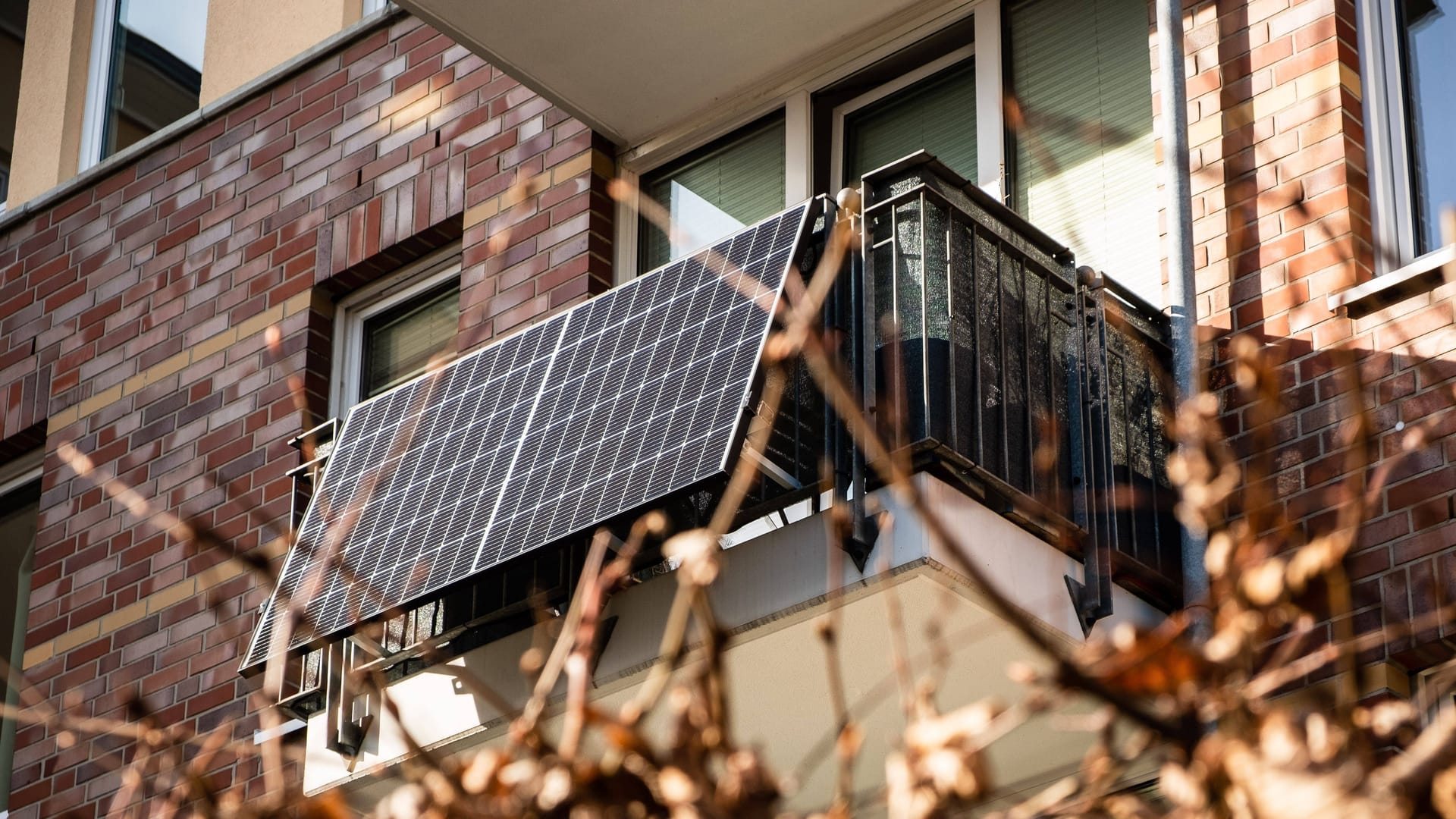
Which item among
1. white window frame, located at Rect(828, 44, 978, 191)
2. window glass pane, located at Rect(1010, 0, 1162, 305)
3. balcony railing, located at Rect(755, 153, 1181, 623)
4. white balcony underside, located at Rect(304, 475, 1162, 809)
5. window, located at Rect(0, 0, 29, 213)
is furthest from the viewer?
window, located at Rect(0, 0, 29, 213)

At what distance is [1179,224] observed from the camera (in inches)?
233

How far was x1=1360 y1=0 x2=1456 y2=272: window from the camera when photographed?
593 centimetres

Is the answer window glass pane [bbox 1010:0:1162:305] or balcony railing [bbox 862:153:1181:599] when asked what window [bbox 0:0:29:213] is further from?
balcony railing [bbox 862:153:1181:599]

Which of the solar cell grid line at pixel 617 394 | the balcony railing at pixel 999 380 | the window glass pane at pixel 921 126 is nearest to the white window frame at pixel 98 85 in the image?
the window glass pane at pixel 921 126

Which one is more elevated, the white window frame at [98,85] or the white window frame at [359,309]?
the white window frame at [98,85]

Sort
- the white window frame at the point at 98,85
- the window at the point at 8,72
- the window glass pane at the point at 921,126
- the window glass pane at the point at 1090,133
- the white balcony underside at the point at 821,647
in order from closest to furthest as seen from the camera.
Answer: the white balcony underside at the point at 821,647 → the window glass pane at the point at 1090,133 → the window glass pane at the point at 921,126 → the white window frame at the point at 98,85 → the window at the point at 8,72

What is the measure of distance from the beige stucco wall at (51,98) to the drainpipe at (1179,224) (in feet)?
20.8

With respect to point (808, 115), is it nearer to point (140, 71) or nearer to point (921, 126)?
point (921, 126)

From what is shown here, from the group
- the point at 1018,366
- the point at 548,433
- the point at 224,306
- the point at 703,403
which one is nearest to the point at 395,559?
the point at 548,433

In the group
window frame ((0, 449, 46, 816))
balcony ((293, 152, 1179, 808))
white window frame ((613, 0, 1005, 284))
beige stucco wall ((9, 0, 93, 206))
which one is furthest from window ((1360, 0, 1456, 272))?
beige stucco wall ((9, 0, 93, 206))

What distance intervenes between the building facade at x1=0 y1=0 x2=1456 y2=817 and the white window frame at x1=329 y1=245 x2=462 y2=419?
15mm

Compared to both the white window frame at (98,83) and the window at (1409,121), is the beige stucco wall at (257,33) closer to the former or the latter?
the white window frame at (98,83)

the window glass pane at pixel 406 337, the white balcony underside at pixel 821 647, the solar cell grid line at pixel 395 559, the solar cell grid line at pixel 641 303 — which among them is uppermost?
the window glass pane at pixel 406 337

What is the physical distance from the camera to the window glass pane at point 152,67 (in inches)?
407
